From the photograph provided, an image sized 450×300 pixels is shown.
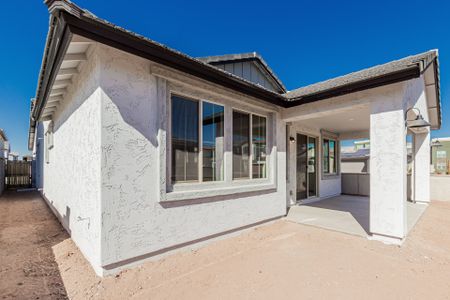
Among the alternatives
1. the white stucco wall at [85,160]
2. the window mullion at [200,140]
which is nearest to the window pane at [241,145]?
the window mullion at [200,140]

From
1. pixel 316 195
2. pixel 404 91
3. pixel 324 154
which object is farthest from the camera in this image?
pixel 324 154

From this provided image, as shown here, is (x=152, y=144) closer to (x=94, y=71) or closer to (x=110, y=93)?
(x=110, y=93)

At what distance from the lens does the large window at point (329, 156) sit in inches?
377

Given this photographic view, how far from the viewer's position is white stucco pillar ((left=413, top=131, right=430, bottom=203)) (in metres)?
8.40

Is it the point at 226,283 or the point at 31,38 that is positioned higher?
the point at 31,38

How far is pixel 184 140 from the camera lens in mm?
4000

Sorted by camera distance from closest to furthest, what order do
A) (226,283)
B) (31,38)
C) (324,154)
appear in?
(226,283) → (31,38) → (324,154)

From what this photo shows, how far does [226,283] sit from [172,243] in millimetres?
1234

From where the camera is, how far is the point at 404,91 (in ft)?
13.6

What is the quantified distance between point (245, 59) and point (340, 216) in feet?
20.0

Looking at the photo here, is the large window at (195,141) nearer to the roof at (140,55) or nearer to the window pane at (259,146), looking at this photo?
the roof at (140,55)

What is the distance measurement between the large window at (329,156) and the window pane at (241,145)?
5834 millimetres

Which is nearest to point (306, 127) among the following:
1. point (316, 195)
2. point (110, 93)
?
point (316, 195)

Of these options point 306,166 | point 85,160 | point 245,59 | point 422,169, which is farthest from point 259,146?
point 422,169
